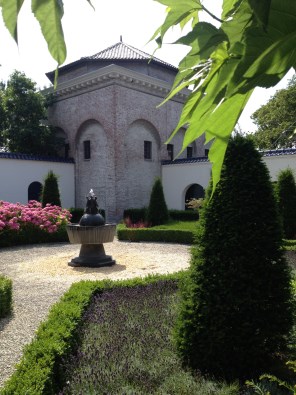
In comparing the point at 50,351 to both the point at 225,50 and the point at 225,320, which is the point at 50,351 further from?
the point at 225,50

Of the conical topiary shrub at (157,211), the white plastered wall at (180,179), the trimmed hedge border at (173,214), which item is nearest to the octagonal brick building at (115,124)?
the white plastered wall at (180,179)

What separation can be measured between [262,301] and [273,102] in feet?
88.0

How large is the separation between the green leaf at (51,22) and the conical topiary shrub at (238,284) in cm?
289

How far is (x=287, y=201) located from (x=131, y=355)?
1069cm

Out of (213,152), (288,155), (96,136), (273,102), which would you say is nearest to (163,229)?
(288,155)

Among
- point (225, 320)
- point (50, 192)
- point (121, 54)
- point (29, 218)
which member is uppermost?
point (121, 54)

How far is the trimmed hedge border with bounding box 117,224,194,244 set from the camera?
12922 mm

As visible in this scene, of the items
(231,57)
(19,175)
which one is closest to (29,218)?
(19,175)

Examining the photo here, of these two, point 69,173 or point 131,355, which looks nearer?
point 131,355

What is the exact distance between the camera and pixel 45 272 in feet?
27.5

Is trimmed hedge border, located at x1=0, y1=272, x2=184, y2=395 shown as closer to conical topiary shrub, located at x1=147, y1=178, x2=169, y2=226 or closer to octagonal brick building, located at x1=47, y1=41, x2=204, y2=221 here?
conical topiary shrub, located at x1=147, y1=178, x2=169, y2=226

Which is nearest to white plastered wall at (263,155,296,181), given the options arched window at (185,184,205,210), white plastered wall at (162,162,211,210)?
white plastered wall at (162,162,211,210)

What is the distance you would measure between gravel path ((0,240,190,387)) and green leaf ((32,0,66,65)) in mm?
3825

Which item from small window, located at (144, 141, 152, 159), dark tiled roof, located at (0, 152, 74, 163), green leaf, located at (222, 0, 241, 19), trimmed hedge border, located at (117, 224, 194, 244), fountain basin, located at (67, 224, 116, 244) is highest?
small window, located at (144, 141, 152, 159)
